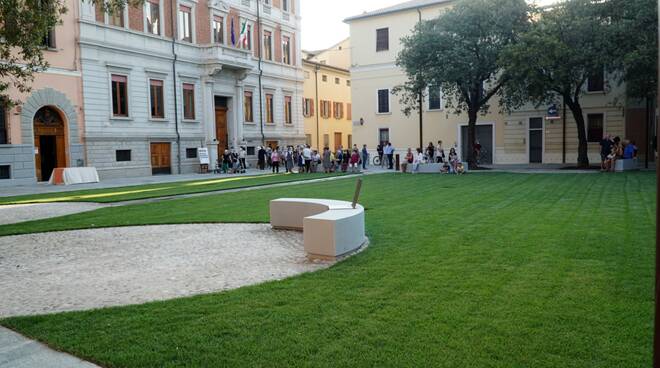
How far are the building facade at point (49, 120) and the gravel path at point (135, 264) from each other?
1641 centimetres

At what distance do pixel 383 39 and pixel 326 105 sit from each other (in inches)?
512

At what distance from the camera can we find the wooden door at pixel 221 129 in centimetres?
3709

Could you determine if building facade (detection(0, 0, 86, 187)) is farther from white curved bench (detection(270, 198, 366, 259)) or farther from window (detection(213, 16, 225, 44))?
white curved bench (detection(270, 198, 366, 259))

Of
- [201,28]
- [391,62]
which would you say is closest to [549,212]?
[201,28]

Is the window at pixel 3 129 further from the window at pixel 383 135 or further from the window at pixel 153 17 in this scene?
the window at pixel 383 135

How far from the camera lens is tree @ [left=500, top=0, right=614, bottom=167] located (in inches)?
955

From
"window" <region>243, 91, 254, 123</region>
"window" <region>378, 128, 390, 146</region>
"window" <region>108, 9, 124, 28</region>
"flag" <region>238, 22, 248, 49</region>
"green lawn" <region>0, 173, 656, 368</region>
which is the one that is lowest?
"green lawn" <region>0, 173, 656, 368</region>

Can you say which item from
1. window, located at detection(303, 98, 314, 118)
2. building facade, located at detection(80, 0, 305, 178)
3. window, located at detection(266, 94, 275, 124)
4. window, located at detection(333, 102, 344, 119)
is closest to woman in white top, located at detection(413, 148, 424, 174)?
building facade, located at detection(80, 0, 305, 178)

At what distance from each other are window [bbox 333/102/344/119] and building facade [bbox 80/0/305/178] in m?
10.8

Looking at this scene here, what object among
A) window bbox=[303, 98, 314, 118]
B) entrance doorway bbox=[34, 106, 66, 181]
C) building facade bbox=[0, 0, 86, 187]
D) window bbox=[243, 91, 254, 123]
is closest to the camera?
building facade bbox=[0, 0, 86, 187]

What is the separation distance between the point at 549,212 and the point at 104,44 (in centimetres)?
2427

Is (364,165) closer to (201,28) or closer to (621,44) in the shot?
(201,28)

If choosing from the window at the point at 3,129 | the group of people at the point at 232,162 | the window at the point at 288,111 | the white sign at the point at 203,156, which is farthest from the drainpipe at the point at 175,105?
the window at the point at 288,111

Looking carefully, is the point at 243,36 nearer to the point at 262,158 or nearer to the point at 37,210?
the point at 262,158
